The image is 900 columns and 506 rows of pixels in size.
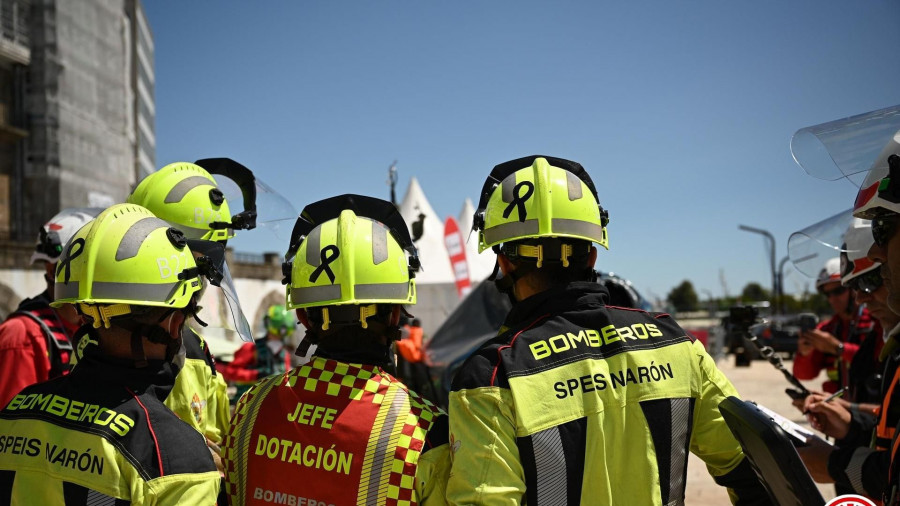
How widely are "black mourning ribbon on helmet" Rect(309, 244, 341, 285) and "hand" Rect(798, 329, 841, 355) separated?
14.5 ft

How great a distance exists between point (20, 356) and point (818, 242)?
4.33 metres

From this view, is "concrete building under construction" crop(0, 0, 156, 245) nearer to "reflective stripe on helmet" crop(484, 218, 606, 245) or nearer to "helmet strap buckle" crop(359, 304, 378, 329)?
"helmet strap buckle" crop(359, 304, 378, 329)

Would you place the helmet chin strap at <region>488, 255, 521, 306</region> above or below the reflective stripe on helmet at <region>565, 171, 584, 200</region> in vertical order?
below

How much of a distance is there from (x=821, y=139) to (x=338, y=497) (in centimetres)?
207

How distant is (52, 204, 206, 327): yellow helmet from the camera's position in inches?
79.4

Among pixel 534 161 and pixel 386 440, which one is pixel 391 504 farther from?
pixel 534 161

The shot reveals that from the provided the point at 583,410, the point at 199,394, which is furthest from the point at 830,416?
the point at 199,394

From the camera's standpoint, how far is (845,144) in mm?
2268

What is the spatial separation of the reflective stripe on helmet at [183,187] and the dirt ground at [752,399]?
3.25 metres

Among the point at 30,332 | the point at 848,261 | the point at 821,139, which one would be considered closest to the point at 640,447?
the point at 821,139

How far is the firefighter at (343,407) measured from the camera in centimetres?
195

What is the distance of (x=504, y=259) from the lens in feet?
7.31

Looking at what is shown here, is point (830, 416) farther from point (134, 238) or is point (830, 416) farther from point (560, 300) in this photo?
point (134, 238)

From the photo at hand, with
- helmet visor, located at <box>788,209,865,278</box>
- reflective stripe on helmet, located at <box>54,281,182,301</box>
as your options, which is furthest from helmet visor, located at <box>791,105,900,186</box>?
reflective stripe on helmet, located at <box>54,281,182,301</box>
